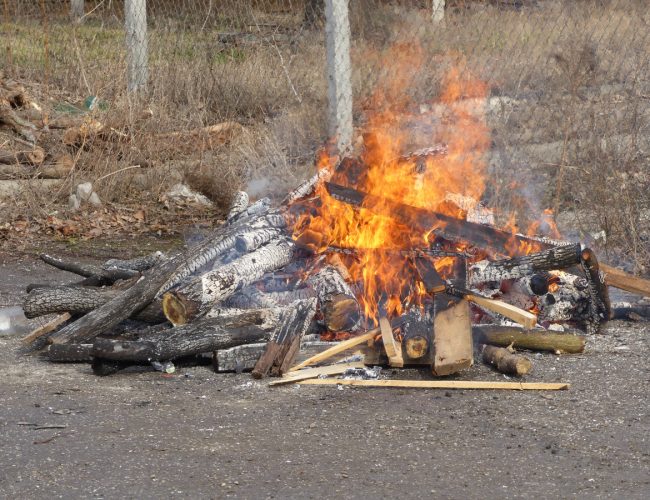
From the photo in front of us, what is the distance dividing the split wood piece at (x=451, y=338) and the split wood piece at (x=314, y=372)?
419 millimetres

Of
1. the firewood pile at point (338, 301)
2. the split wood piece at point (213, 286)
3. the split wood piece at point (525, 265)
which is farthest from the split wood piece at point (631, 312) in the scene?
the split wood piece at point (213, 286)

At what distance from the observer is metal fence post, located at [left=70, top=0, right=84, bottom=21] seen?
11.0 meters

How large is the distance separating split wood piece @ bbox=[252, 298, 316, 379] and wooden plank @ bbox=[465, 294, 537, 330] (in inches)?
34.5

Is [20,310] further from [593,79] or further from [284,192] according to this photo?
[593,79]

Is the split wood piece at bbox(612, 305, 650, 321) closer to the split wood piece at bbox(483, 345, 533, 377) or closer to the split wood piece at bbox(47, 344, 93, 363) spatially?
the split wood piece at bbox(483, 345, 533, 377)

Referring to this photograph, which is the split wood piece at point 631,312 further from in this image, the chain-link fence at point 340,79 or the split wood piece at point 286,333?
the split wood piece at point 286,333

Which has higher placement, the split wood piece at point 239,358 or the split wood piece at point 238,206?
the split wood piece at point 238,206

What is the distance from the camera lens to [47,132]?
31.1 ft

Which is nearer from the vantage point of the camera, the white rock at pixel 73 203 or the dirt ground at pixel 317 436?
the dirt ground at pixel 317 436

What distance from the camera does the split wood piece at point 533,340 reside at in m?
5.38

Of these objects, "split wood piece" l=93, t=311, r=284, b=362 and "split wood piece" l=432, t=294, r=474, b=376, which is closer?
"split wood piece" l=432, t=294, r=474, b=376

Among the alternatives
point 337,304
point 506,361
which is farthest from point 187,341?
point 506,361

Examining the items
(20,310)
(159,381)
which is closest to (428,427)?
(159,381)

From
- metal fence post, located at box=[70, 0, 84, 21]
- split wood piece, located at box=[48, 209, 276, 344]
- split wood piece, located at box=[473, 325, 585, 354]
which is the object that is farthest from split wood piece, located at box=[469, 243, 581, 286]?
metal fence post, located at box=[70, 0, 84, 21]
